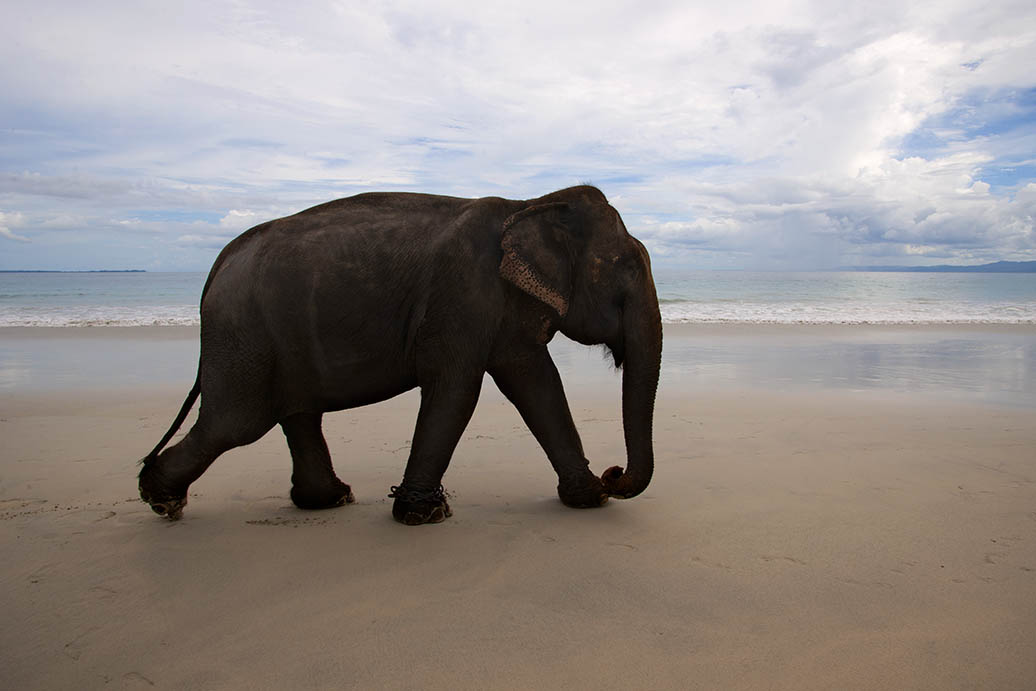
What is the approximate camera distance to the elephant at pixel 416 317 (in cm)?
434

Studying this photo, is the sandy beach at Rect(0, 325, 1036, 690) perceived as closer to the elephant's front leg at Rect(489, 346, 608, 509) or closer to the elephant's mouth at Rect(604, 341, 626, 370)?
the elephant's front leg at Rect(489, 346, 608, 509)

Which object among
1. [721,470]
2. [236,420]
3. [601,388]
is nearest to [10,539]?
[236,420]

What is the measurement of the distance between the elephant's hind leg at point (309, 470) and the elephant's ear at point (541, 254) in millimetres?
1636

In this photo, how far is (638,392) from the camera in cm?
441

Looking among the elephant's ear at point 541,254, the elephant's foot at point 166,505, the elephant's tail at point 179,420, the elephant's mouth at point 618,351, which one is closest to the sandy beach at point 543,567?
the elephant's foot at point 166,505

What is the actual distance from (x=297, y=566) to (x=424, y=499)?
0.85 m

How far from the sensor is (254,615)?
10.6 ft

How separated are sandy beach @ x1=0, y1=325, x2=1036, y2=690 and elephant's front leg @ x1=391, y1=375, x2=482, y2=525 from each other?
5.6 inches

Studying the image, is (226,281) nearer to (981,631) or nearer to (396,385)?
(396,385)

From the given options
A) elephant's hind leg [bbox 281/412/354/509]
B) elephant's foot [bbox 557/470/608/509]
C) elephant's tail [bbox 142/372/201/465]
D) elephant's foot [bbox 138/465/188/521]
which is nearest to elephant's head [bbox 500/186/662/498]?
elephant's foot [bbox 557/470/608/509]

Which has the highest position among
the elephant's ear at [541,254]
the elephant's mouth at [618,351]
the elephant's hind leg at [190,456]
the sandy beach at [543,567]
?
the elephant's ear at [541,254]

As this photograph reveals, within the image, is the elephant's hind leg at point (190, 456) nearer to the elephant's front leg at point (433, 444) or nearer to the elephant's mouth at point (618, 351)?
the elephant's front leg at point (433, 444)

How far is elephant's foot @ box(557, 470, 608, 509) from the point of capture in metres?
4.80

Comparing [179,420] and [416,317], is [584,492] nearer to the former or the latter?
[416,317]
